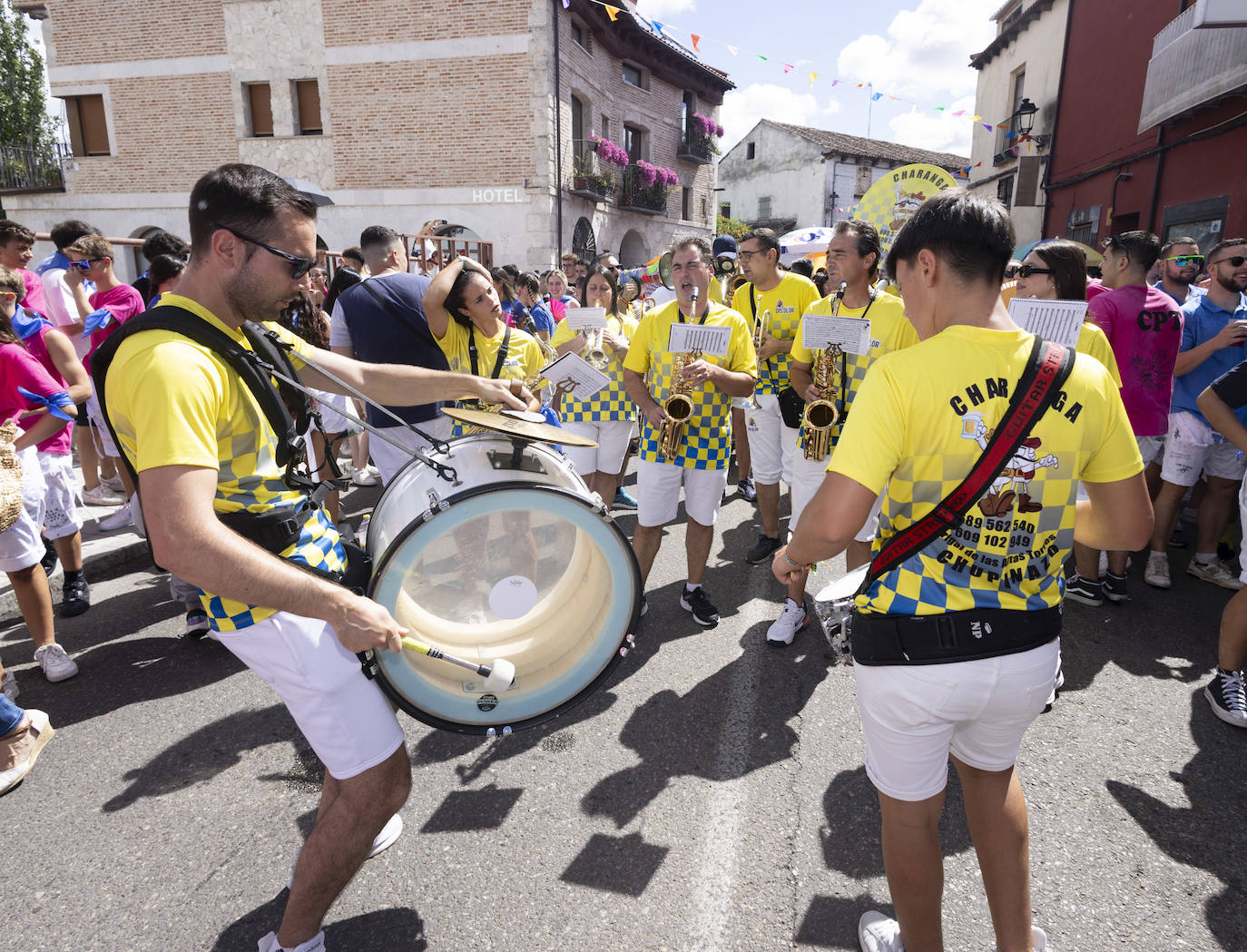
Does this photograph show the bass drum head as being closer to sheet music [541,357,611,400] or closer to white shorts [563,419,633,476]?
sheet music [541,357,611,400]

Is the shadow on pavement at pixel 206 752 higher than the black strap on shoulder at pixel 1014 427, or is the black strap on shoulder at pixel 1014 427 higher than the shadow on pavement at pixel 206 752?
the black strap on shoulder at pixel 1014 427

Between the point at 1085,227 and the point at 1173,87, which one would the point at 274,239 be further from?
the point at 1085,227

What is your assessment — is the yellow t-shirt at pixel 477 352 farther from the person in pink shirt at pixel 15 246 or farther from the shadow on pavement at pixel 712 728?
the person in pink shirt at pixel 15 246

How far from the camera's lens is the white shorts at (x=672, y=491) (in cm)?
408

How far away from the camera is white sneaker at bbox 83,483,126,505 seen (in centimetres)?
603

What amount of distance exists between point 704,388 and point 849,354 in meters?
0.80

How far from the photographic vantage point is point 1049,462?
158 centimetres

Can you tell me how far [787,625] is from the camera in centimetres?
381

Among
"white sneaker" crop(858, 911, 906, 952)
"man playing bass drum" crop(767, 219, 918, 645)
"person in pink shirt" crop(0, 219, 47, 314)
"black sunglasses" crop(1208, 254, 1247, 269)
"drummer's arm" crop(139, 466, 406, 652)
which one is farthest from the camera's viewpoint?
"person in pink shirt" crop(0, 219, 47, 314)

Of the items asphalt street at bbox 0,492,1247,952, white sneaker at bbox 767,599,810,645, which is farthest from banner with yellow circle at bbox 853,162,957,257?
asphalt street at bbox 0,492,1247,952

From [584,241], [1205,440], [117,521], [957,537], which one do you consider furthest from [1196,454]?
[584,241]

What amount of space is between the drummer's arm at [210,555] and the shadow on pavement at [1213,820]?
8.96ft

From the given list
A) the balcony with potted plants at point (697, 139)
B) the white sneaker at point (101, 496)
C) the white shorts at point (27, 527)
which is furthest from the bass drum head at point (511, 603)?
the balcony with potted plants at point (697, 139)

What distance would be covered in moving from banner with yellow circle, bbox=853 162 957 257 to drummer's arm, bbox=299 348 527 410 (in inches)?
238
